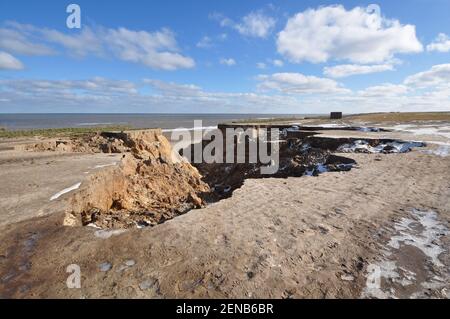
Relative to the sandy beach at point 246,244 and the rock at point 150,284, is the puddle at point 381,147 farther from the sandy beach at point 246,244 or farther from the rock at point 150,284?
the rock at point 150,284

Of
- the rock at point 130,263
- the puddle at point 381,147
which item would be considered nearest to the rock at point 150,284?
the rock at point 130,263

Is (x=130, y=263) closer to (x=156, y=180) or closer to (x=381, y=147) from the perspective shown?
Answer: (x=156, y=180)

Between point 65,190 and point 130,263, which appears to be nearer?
point 130,263

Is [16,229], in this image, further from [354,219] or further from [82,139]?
[82,139]

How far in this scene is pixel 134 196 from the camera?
9836 millimetres

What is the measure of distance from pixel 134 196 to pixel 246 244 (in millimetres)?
→ 6272

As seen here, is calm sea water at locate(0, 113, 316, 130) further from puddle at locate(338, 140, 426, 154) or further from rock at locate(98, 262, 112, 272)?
rock at locate(98, 262, 112, 272)

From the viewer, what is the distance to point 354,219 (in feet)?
18.6

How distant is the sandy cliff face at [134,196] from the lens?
6.47 meters

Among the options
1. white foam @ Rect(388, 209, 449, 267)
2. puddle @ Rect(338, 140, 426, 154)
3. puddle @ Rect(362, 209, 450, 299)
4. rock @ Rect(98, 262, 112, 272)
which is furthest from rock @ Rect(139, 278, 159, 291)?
puddle @ Rect(338, 140, 426, 154)

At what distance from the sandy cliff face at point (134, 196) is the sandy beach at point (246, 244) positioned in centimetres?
9

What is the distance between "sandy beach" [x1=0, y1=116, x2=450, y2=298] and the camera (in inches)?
141

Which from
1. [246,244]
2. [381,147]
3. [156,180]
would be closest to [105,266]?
[246,244]
